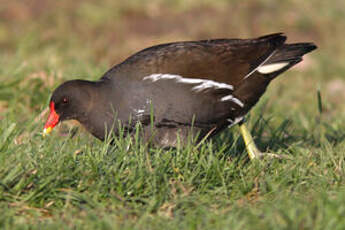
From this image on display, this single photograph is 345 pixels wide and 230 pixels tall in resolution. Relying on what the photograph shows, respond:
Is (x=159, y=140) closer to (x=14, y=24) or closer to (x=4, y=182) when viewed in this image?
(x=4, y=182)

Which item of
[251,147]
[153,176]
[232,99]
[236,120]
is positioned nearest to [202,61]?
[232,99]

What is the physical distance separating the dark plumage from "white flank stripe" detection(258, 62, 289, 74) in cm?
13

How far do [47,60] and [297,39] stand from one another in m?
4.43

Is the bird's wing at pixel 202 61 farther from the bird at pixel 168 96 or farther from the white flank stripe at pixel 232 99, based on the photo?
the white flank stripe at pixel 232 99

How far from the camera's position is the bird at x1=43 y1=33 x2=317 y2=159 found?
4090mm

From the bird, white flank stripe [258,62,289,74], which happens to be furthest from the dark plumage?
white flank stripe [258,62,289,74]

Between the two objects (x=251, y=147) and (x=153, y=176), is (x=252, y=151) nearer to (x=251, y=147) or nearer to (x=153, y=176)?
(x=251, y=147)

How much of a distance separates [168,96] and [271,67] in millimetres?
1017

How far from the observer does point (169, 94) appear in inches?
162

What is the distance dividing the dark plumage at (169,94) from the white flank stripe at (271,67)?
131 mm

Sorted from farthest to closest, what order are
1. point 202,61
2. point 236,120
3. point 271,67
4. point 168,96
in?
1. point 271,67
2. point 236,120
3. point 202,61
4. point 168,96

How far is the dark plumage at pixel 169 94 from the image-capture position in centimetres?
409

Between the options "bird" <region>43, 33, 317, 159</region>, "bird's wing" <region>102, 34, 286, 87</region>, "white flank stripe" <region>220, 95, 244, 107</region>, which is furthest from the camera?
"white flank stripe" <region>220, 95, 244, 107</region>

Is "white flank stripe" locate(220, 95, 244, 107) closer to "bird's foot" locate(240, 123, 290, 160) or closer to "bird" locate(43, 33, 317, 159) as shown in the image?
"bird" locate(43, 33, 317, 159)
